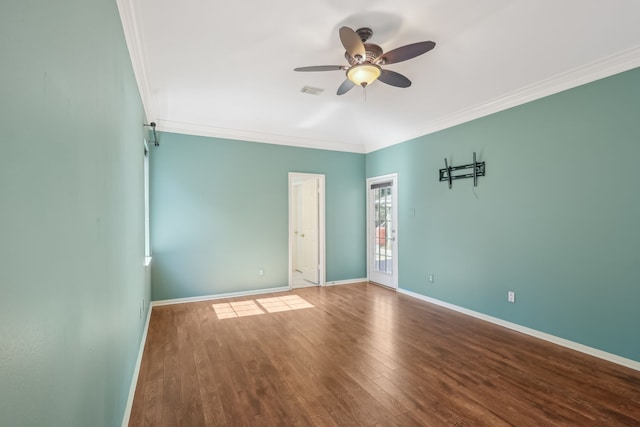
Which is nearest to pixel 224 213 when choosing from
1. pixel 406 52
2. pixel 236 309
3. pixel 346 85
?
pixel 236 309

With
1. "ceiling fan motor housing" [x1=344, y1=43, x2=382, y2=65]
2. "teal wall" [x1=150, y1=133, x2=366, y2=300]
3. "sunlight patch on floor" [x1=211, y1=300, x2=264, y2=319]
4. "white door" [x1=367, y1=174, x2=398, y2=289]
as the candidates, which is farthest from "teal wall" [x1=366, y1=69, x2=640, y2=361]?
"sunlight patch on floor" [x1=211, y1=300, x2=264, y2=319]

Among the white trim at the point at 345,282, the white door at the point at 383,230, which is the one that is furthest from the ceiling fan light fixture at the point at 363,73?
the white trim at the point at 345,282

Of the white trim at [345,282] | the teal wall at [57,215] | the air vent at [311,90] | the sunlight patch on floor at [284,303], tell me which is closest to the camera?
the teal wall at [57,215]

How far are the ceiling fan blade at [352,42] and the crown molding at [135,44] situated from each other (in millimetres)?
1481

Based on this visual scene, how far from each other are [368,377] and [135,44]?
340 centimetres

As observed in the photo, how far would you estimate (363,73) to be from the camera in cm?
262

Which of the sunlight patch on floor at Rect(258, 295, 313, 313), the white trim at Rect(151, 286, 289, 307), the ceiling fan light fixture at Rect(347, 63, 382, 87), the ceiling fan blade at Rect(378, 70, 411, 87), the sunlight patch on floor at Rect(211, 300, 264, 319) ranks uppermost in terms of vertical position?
the ceiling fan blade at Rect(378, 70, 411, 87)

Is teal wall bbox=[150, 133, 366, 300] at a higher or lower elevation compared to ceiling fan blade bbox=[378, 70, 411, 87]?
lower

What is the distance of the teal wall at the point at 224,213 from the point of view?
15.5ft

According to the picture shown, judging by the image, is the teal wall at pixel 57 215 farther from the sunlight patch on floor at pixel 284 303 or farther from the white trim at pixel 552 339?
the white trim at pixel 552 339

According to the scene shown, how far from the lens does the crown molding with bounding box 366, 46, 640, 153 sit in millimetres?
2820

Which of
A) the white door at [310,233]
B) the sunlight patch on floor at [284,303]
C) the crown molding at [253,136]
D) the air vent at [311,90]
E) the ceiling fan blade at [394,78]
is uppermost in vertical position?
the air vent at [311,90]

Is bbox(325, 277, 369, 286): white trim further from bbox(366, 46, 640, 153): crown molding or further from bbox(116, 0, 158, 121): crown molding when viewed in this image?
bbox(116, 0, 158, 121): crown molding

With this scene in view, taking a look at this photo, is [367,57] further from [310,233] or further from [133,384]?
[310,233]
